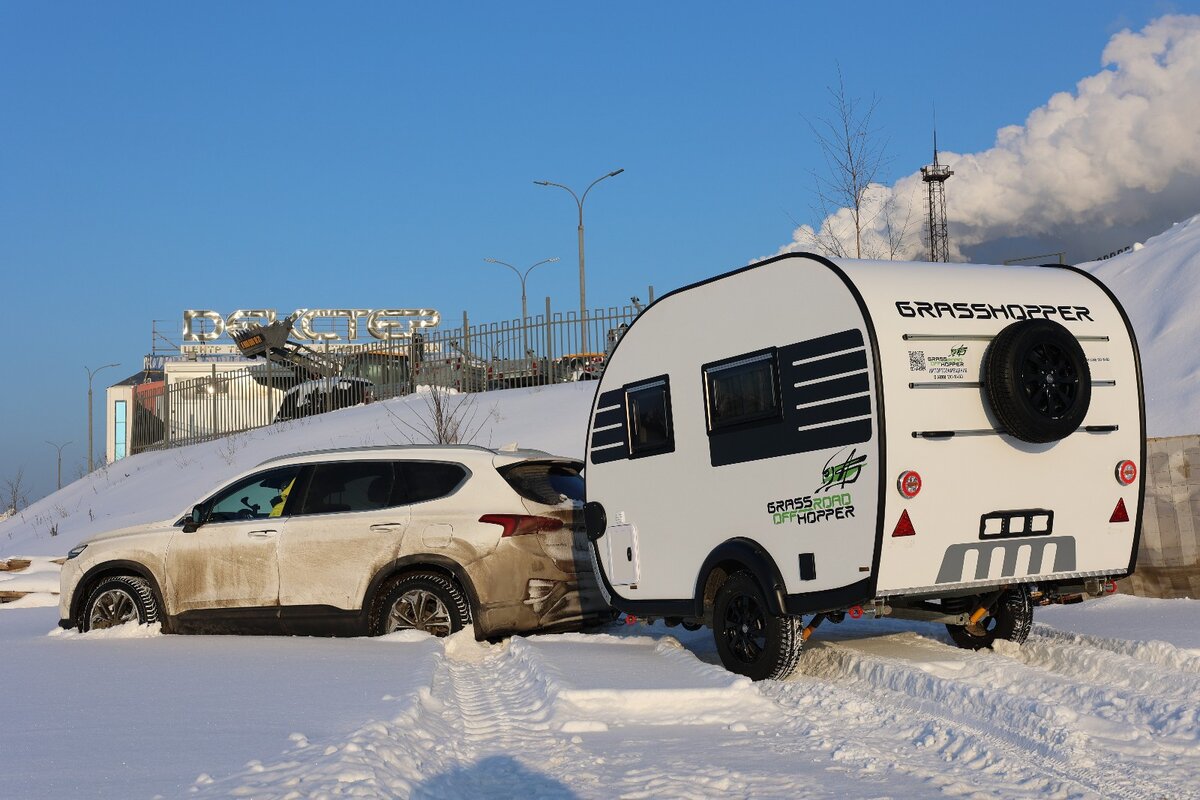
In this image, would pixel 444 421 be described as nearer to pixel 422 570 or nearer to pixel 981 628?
pixel 422 570

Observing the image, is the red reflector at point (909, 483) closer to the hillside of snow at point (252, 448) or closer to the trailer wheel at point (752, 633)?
the trailer wheel at point (752, 633)

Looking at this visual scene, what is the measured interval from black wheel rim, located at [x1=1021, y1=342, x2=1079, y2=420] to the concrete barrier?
4.56m

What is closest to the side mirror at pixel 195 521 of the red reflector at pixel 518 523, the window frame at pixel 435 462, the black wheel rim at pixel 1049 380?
the window frame at pixel 435 462

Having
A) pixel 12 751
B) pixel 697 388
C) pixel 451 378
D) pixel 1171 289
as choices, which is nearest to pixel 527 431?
pixel 451 378

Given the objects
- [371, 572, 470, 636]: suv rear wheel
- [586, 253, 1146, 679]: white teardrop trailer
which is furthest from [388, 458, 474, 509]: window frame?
[586, 253, 1146, 679]: white teardrop trailer

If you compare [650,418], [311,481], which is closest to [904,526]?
[650,418]

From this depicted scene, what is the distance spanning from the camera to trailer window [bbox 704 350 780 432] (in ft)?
28.5

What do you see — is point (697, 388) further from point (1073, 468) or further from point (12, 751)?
point (12, 751)

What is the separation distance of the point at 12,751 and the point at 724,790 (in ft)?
11.3

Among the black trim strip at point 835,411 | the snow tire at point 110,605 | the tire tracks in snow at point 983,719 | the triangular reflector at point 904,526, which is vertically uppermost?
the black trim strip at point 835,411

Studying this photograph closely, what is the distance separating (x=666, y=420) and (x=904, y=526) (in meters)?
2.49

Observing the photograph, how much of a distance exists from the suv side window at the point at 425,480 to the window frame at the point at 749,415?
2559 mm

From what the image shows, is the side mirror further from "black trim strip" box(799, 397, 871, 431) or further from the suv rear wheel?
"black trim strip" box(799, 397, 871, 431)

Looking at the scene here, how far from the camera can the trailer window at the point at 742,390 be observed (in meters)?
8.69
